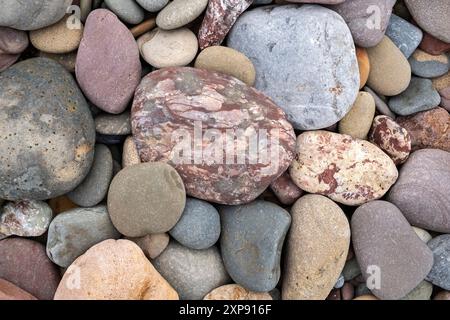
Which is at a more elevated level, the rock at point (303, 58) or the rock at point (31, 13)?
the rock at point (31, 13)

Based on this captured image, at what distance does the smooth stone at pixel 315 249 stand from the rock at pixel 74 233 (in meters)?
0.80

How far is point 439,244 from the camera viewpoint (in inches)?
77.1

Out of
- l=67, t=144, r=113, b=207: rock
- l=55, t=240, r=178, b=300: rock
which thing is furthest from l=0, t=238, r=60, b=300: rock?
l=67, t=144, r=113, b=207: rock

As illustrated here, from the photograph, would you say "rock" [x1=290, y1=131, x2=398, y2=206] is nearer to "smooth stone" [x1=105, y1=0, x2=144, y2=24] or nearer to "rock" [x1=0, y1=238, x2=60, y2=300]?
"smooth stone" [x1=105, y1=0, x2=144, y2=24]

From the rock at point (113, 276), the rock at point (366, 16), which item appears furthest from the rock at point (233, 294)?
the rock at point (366, 16)

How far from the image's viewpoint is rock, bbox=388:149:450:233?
6.41ft

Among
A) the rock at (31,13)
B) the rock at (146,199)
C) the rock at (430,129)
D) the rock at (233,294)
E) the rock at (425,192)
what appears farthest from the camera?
the rock at (430,129)

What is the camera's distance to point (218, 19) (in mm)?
1845

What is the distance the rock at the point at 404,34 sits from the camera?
6.88 feet

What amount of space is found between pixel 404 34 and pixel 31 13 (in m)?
1.66

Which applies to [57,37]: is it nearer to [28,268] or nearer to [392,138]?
[28,268]

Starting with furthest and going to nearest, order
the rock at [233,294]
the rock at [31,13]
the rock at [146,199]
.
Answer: the rock at [233,294] < the rock at [146,199] < the rock at [31,13]

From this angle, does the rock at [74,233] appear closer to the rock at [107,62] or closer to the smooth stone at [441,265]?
the rock at [107,62]

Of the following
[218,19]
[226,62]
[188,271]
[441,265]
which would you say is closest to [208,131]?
[226,62]
